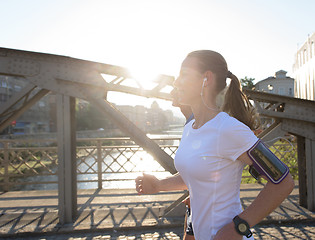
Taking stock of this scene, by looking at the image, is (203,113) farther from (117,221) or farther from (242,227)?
(117,221)

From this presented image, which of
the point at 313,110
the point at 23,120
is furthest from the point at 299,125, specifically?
→ the point at 23,120

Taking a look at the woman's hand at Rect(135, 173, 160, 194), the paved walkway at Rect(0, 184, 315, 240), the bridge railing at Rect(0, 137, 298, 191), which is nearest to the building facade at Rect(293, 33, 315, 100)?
the bridge railing at Rect(0, 137, 298, 191)

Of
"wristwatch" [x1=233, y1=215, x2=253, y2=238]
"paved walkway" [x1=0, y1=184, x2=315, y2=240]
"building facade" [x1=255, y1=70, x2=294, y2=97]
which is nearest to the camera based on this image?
"wristwatch" [x1=233, y1=215, x2=253, y2=238]

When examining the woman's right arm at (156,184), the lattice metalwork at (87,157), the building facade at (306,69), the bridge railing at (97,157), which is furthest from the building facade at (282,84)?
the woman's right arm at (156,184)

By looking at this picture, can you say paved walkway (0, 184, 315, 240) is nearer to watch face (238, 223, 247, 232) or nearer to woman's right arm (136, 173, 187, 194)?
woman's right arm (136, 173, 187, 194)

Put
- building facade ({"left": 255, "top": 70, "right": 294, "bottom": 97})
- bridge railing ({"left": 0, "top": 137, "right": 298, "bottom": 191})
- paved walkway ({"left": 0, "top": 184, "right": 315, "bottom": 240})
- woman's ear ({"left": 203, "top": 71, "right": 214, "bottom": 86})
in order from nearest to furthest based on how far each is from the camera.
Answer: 1. woman's ear ({"left": 203, "top": 71, "right": 214, "bottom": 86})
2. paved walkway ({"left": 0, "top": 184, "right": 315, "bottom": 240})
3. bridge railing ({"left": 0, "top": 137, "right": 298, "bottom": 191})
4. building facade ({"left": 255, "top": 70, "right": 294, "bottom": 97})

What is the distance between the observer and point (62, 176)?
5145 millimetres

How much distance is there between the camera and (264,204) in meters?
1.14

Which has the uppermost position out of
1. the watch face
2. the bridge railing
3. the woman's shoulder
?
the woman's shoulder

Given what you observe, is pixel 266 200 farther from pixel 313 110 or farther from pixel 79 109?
pixel 79 109

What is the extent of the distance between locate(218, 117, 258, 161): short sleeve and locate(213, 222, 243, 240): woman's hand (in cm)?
32

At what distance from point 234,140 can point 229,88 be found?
44 centimetres

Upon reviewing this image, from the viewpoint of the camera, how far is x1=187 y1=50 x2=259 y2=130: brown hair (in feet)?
4.51

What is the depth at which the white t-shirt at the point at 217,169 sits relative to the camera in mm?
1200
